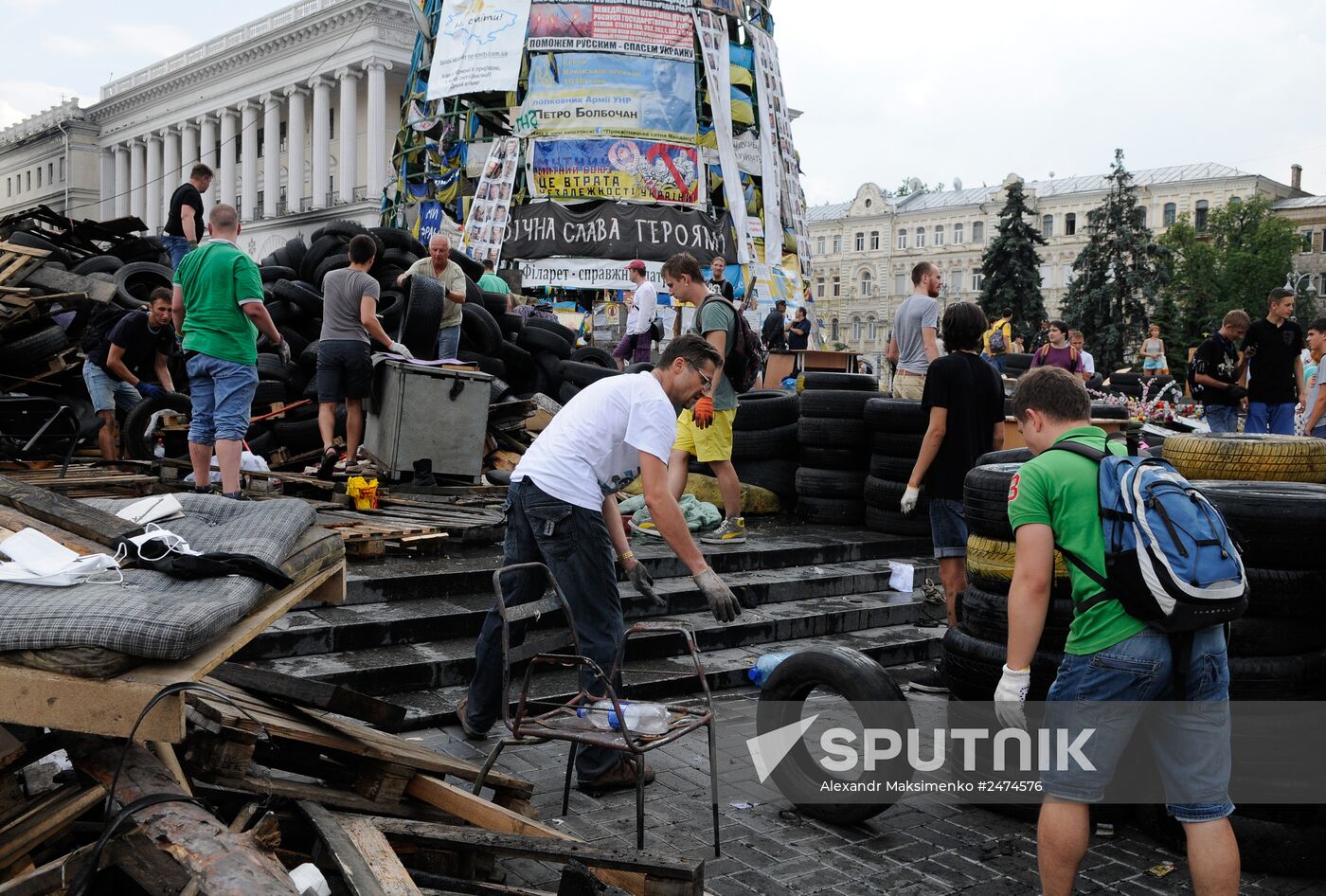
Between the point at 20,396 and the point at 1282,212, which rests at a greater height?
the point at 1282,212

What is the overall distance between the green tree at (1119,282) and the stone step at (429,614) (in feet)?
162

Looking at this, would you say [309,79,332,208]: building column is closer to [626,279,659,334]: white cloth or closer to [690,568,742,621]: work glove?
[626,279,659,334]: white cloth

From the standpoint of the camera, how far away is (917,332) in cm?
925

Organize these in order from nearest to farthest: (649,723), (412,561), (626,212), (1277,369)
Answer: (649,723) → (412,561) → (1277,369) → (626,212)

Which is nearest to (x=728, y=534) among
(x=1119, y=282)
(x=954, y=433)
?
(x=954, y=433)

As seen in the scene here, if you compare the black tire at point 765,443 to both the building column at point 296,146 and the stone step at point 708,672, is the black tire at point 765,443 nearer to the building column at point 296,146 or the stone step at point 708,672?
the stone step at point 708,672

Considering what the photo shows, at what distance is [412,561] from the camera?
22.7 ft

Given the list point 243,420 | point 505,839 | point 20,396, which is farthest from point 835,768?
point 20,396

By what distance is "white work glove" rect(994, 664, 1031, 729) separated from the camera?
11.4 ft

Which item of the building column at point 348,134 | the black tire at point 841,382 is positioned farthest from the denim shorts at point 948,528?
the building column at point 348,134

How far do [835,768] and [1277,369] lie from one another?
8.47 meters

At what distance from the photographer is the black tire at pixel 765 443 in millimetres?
10484

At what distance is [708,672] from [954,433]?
2.04 m

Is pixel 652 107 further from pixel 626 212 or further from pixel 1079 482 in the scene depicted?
pixel 1079 482
